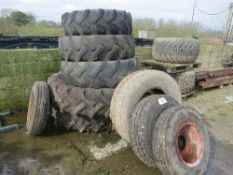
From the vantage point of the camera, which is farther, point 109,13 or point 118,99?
point 109,13

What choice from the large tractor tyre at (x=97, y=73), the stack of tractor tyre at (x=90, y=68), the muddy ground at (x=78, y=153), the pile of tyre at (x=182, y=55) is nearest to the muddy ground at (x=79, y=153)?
the muddy ground at (x=78, y=153)

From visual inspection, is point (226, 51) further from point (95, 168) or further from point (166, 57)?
point (95, 168)

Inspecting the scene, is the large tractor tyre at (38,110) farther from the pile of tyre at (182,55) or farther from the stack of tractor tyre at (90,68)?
the pile of tyre at (182,55)

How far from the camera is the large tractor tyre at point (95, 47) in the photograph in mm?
3672

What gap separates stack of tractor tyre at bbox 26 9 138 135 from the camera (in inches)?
144

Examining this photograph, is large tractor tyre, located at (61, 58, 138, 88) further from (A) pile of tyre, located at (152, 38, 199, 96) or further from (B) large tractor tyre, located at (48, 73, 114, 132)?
(A) pile of tyre, located at (152, 38, 199, 96)

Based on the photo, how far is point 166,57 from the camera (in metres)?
5.92

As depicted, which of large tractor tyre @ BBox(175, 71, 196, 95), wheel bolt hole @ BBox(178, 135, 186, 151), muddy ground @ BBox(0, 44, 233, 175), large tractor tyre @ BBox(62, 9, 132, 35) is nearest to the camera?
muddy ground @ BBox(0, 44, 233, 175)

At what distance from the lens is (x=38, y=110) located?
352cm

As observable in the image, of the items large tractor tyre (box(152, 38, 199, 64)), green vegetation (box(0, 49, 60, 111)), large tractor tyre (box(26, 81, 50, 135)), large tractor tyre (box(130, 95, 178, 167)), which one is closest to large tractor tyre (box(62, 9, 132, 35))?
large tractor tyre (box(26, 81, 50, 135))

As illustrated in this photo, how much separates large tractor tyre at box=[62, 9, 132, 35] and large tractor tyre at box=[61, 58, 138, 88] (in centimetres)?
50

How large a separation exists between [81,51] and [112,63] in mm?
528

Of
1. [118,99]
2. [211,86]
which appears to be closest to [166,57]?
[211,86]

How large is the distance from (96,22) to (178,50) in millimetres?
2705
